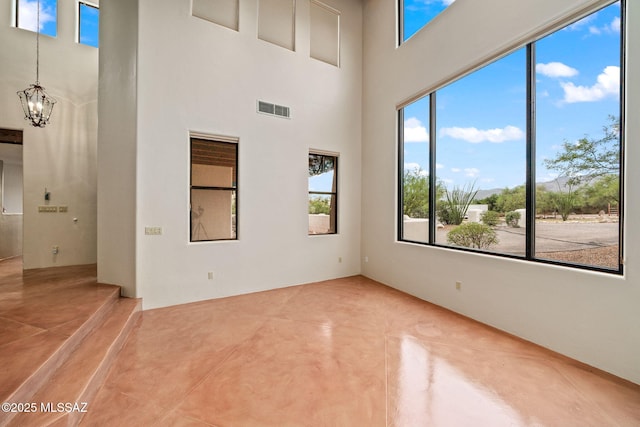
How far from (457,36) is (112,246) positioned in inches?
220

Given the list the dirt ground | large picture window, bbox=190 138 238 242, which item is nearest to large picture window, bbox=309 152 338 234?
large picture window, bbox=190 138 238 242

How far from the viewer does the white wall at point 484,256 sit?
2.15 meters

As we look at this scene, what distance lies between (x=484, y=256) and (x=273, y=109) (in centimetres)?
394

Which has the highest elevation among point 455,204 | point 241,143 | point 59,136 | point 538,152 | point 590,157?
point 59,136

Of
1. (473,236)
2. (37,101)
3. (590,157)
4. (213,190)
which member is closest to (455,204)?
(473,236)

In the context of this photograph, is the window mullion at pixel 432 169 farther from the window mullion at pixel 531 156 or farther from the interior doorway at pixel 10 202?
the interior doorway at pixel 10 202

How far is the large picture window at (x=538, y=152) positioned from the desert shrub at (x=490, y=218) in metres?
0.01

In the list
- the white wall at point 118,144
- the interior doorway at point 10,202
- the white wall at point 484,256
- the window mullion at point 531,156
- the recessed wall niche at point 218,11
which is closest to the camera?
the white wall at point 484,256

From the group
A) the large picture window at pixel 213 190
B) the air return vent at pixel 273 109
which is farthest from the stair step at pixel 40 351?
the air return vent at pixel 273 109

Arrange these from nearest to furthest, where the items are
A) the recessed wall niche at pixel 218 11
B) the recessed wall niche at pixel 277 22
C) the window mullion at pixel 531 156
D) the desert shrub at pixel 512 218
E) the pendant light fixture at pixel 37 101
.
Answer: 1. the window mullion at pixel 531 156
2. the desert shrub at pixel 512 218
3. the recessed wall niche at pixel 218 11
4. the pendant light fixture at pixel 37 101
5. the recessed wall niche at pixel 277 22

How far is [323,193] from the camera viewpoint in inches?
210

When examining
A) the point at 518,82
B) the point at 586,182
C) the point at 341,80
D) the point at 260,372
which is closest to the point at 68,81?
the point at 341,80

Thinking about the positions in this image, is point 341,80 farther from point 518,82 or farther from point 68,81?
point 68,81

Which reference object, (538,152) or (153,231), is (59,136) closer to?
(153,231)
